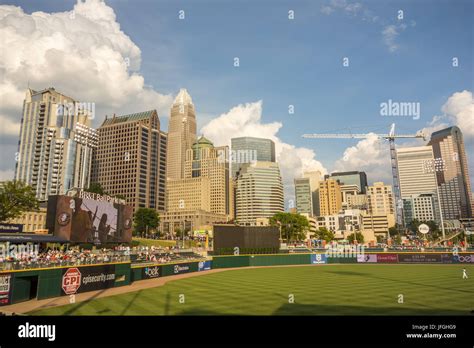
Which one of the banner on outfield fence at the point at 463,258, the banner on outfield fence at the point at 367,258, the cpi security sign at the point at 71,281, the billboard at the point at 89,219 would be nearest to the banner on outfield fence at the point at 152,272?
the cpi security sign at the point at 71,281

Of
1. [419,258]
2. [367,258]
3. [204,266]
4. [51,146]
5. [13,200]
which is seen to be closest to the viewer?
[204,266]

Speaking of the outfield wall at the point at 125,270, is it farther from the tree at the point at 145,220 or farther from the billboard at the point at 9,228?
the tree at the point at 145,220

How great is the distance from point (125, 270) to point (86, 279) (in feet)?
17.8

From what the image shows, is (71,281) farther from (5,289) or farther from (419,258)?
(419,258)

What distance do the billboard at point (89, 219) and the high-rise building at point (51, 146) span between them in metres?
Result: 108

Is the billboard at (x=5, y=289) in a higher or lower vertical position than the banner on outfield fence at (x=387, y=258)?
higher

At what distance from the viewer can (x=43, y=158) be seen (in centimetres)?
15712

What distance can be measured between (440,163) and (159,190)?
148325 millimetres

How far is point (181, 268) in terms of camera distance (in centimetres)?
4562

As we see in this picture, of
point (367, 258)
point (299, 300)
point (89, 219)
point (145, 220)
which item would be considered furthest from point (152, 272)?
point (145, 220)

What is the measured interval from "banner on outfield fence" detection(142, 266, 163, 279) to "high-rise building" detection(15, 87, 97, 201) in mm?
131933

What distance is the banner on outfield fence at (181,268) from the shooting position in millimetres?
44300
